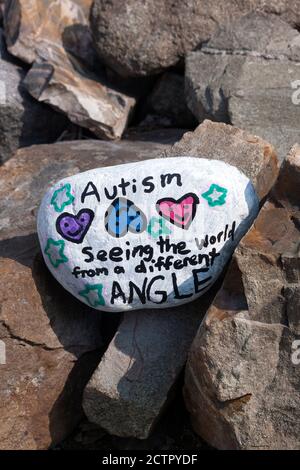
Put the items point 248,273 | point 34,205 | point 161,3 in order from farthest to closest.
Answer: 1. point 161,3
2. point 34,205
3. point 248,273

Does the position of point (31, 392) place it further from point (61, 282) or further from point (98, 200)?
point (98, 200)

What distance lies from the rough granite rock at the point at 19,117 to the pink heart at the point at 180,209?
5.48 feet

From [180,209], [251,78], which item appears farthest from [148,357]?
[251,78]

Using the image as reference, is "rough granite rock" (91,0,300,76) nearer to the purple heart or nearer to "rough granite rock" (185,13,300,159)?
"rough granite rock" (185,13,300,159)

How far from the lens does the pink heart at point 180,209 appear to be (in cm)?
290

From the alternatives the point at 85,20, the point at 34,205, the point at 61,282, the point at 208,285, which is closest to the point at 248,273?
the point at 208,285

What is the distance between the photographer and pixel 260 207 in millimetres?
3064

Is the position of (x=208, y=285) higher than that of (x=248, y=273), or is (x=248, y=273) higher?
(x=248, y=273)

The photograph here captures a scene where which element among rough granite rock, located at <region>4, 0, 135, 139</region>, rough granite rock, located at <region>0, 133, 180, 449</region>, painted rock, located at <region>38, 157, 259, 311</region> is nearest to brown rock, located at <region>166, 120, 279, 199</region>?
painted rock, located at <region>38, 157, 259, 311</region>

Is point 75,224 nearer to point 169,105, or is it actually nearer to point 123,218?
point 123,218

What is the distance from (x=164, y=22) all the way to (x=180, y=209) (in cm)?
160

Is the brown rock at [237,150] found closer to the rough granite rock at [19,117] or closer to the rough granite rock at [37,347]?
the rough granite rock at [37,347]

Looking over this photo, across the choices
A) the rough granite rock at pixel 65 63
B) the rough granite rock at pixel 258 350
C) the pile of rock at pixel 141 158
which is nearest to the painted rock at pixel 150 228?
the pile of rock at pixel 141 158

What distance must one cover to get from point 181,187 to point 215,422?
84 centimetres
